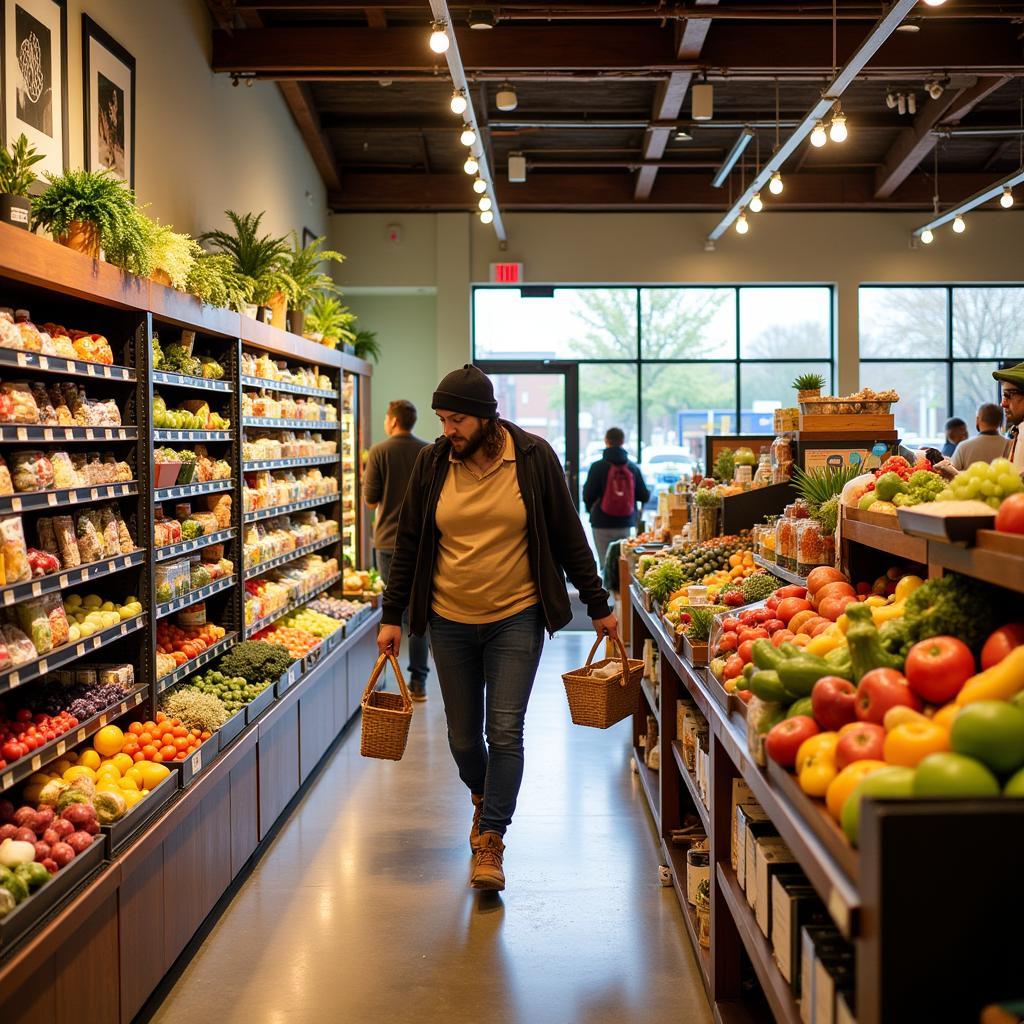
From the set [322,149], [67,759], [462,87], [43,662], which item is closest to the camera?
[43,662]

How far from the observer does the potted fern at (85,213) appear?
380 cm

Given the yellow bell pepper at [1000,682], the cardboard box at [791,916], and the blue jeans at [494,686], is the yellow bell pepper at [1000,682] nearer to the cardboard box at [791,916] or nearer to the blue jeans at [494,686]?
the cardboard box at [791,916]

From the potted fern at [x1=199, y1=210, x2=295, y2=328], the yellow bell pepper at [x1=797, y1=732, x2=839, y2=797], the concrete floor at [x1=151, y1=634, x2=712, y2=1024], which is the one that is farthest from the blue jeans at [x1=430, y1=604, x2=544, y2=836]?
the potted fern at [x1=199, y1=210, x2=295, y2=328]

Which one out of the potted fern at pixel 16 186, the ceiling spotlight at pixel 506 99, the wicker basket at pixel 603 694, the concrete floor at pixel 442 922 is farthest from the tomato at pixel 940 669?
the ceiling spotlight at pixel 506 99

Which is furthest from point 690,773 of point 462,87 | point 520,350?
point 520,350

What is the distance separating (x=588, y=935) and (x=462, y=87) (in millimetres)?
5741

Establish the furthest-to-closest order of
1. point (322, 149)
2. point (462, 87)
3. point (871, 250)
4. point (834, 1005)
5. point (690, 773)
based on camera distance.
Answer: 1. point (871, 250)
2. point (322, 149)
3. point (462, 87)
4. point (690, 773)
5. point (834, 1005)

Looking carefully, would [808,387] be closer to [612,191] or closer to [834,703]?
[834,703]

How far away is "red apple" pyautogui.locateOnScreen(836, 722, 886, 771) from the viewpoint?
2100 mm

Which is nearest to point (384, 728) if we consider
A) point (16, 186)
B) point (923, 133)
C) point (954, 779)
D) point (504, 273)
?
point (16, 186)

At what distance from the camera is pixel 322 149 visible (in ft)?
38.7

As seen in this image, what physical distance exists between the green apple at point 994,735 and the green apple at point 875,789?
10cm

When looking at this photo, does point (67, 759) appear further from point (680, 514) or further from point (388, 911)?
point (680, 514)

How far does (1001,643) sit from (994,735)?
376 mm
